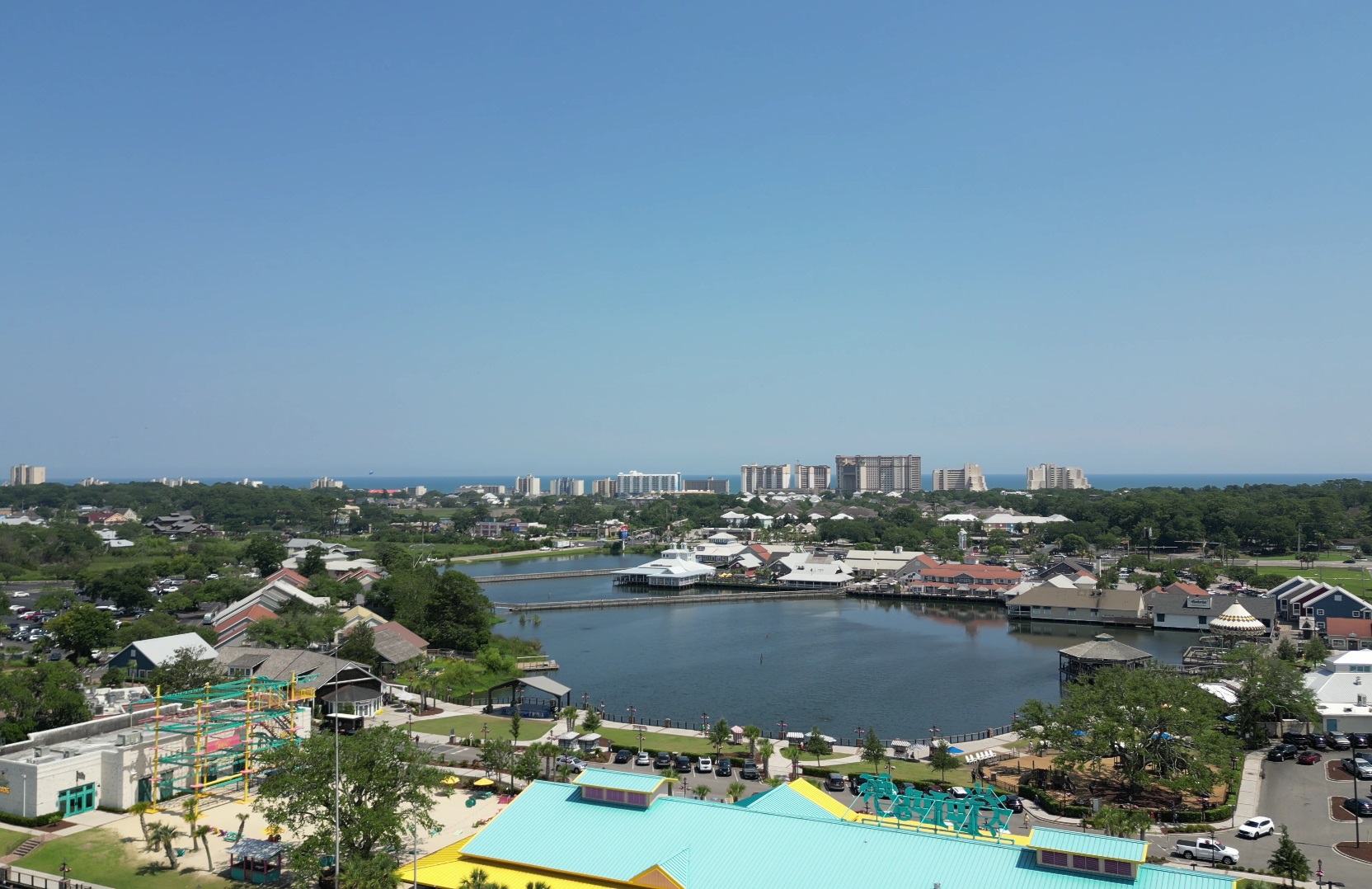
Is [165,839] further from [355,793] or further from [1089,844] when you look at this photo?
[1089,844]

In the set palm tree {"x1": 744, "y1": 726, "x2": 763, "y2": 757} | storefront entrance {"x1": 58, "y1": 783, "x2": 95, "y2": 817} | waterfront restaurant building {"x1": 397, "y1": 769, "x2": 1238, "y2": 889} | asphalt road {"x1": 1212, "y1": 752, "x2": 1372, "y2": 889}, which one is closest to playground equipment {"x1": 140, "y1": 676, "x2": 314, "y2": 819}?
storefront entrance {"x1": 58, "y1": 783, "x2": 95, "y2": 817}

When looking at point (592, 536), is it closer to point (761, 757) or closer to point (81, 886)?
point (761, 757)

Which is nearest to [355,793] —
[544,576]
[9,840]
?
[9,840]

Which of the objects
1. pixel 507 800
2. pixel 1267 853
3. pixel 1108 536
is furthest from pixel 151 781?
pixel 1108 536

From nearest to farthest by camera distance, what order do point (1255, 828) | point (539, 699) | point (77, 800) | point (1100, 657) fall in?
1. point (1255, 828)
2. point (77, 800)
3. point (539, 699)
4. point (1100, 657)

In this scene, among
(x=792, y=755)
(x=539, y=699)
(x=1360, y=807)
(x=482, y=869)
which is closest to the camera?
(x=482, y=869)

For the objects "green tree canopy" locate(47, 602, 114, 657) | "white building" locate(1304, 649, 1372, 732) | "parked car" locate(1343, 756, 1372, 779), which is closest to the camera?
"parked car" locate(1343, 756, 1372, 779)

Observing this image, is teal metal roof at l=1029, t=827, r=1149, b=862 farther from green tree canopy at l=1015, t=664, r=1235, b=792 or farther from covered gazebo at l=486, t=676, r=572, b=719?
covered gazebo at l=486, t=676, r=572, b=719
